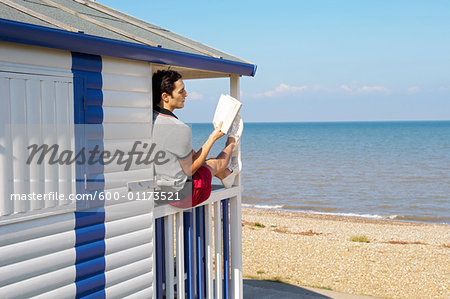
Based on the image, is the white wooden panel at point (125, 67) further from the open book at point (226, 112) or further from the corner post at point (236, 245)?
the corner post at point (236, 245)

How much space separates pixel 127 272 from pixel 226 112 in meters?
1.43

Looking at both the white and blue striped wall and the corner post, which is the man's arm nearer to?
the white and blue striped wall

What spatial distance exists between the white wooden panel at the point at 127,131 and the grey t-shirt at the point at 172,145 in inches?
3.8

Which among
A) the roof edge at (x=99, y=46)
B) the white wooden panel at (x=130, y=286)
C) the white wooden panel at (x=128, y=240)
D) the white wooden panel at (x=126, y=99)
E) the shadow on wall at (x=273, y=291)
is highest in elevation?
the roof edge at (x=99, y=46)

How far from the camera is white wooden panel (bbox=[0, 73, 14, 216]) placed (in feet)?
9.55

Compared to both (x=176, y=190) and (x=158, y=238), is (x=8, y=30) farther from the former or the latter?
(x=158, y=238)

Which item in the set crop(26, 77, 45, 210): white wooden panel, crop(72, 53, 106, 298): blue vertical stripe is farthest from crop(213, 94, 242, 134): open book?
crop(26, 77, 45, 210): white wooden panel

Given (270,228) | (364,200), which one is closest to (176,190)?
(270,228)

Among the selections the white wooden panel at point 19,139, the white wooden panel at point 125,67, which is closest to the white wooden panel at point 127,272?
the white wooden panel at point 19,139

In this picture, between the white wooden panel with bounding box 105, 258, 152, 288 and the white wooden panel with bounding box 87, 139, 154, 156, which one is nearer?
the white wooden panel with bounding box 87, 139, 154, 156

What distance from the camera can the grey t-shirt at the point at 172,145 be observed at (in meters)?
4.07

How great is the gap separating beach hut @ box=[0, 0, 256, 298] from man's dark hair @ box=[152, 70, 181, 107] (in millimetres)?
164

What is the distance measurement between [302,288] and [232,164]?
2.99 metres

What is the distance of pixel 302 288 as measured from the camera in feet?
23.8
